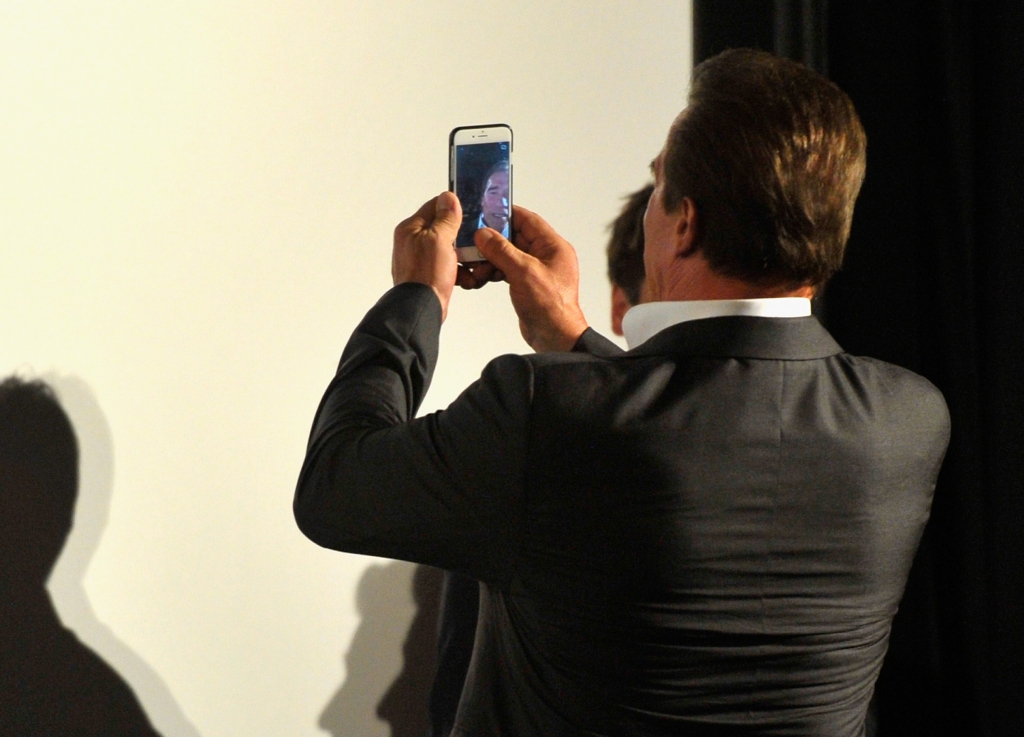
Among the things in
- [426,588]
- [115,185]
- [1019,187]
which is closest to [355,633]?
[426,588]

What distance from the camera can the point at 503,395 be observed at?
65cm

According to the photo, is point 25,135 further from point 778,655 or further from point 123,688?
point 778,655

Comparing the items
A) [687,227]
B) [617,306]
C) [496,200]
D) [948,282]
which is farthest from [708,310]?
[948,282]

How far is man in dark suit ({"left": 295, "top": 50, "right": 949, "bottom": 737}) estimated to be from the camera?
0.65 m

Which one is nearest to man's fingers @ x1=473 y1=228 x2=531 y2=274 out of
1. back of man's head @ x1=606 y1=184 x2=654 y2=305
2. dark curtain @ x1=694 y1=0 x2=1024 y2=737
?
back of man's head @ x1=606 y1=184 x2=654 y2=305

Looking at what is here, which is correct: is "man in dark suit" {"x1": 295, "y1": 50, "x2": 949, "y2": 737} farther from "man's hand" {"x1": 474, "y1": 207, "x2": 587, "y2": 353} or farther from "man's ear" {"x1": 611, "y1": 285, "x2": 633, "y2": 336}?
"man's ear" {"x1": 611, "y1": 285, "x2": 633, "y2": 336}

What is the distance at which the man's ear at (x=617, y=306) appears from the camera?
1.33 metres

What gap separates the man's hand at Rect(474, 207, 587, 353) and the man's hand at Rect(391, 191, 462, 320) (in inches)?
3.2

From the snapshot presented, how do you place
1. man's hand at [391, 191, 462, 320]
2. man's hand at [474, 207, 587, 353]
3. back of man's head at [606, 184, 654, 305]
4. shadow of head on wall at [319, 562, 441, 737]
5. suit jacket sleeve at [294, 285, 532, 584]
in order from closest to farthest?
suit jacket sleeve at [294, 285, 532, 584] < man's hand at [391, 191, 462, 320] < man's hand at [474, 207, 587, 353] < shadow of head on wall at [319, 562, 441, 737] < back of man's head at [606, 184, 654, 305]

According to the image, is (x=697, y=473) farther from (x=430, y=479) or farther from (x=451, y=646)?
(x=451, y=646)

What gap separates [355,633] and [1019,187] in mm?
1023

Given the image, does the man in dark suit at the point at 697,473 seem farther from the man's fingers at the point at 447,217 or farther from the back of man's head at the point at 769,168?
the man's fingers at the point at 447,217

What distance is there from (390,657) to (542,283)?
0.52m

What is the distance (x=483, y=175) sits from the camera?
997 mm
